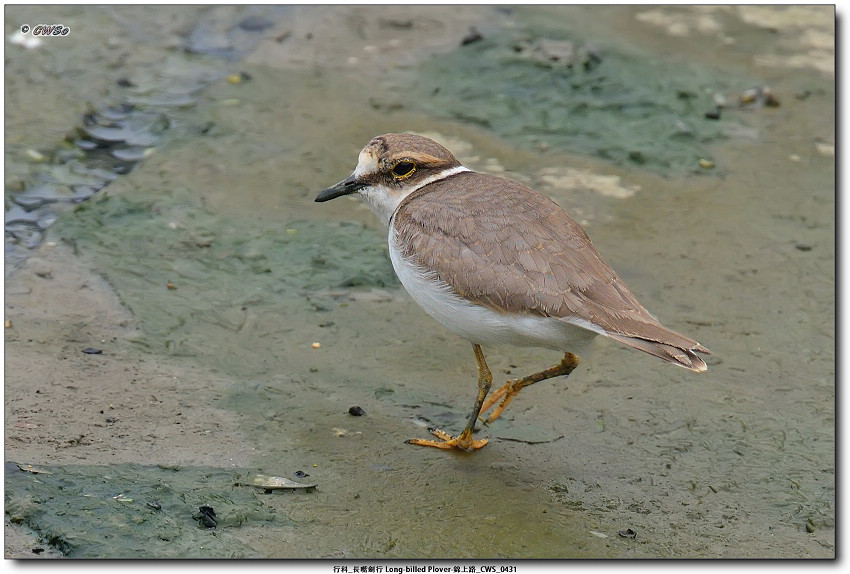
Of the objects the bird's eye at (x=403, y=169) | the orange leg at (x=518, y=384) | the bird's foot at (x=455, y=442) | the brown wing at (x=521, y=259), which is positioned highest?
the bird's eye at (x=403, y=169)

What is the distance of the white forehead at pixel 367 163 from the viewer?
589cm

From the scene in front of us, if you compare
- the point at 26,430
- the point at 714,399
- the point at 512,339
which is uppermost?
the point at 512,339

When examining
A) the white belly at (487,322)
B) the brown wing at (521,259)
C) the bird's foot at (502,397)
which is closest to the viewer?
the brown wing at (521,259)

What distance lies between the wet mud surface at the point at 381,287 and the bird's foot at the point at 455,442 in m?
0.06

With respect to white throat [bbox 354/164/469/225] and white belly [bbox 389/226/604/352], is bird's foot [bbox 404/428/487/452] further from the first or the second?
white throat [bbox 354/164/469/225]

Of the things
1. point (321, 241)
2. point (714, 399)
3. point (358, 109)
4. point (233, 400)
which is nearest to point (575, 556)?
point (714, 399)

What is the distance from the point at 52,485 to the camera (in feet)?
15.4

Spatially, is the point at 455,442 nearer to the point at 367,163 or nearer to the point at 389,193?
the point at 389,193

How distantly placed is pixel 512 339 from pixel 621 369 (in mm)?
1222

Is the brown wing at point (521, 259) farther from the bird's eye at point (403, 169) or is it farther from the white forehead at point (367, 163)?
the white forehead at point (367, 163)

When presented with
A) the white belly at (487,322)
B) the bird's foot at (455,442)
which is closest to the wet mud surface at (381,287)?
the bird's foot at (455,442)

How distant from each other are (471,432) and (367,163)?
1.67 metres

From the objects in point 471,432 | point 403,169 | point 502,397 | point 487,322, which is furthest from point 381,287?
point 487,322

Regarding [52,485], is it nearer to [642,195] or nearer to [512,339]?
[512,339]
